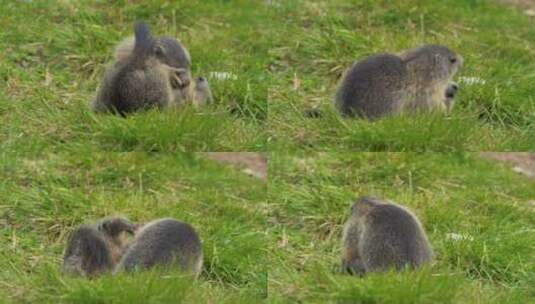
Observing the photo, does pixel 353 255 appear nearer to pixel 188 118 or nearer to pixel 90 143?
pixel 188 118

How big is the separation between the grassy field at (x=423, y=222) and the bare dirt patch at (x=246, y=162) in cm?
57

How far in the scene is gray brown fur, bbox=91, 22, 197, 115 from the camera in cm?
903

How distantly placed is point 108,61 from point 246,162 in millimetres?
1643

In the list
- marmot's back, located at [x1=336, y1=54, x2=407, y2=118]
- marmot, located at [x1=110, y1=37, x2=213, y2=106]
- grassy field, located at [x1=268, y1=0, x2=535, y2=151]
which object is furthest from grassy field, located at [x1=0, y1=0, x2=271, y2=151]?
marmot's back, located at [x1=336, y1=54, x2=407, y2=118]

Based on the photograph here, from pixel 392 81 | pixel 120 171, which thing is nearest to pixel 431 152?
pixel 392 81

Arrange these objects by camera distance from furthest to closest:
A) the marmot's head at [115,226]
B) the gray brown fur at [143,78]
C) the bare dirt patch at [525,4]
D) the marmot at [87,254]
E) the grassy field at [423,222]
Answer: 1. the bare dirt patch at [525,4]
2. the gray brown fur at [143,78]
3. the marmot's head at [115,226]
4. the marmot at [87,254]
5. the grassy field at [423,222]

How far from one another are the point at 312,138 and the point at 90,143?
187cm

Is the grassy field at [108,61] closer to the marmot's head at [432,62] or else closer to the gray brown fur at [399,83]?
the gray brown fur at [399,83]

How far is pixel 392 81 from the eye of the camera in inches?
362

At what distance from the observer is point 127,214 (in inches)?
364

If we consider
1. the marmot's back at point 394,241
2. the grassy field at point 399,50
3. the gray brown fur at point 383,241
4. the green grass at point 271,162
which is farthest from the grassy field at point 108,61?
the marmot's back at point 394,241

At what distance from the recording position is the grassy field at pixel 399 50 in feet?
30.1

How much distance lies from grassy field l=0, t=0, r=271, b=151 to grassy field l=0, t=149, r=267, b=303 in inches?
12.2

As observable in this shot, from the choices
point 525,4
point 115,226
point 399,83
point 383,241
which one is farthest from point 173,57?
point 525,4
